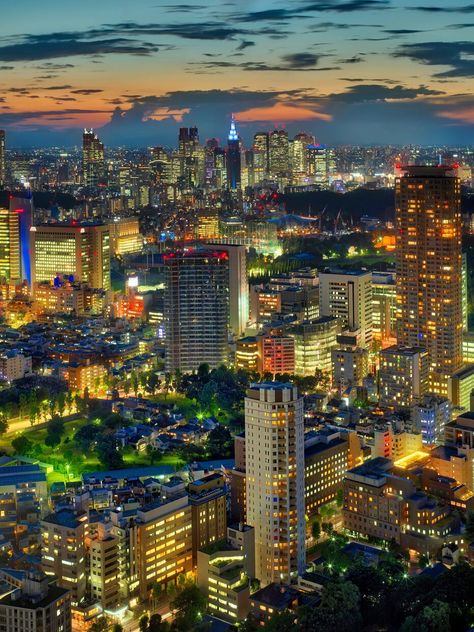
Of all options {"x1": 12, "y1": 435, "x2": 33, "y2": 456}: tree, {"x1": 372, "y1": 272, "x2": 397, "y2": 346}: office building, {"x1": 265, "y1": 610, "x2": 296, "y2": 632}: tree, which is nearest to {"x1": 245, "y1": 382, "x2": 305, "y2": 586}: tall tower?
{"x1": 265, "y1": 610, "x2": 296, "y2": 632}: tree

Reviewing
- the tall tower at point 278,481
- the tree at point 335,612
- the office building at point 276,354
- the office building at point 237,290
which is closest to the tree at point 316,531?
the tall tower at point 278,481

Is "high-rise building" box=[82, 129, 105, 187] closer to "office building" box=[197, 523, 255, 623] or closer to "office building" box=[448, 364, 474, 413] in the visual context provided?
"office building" box=[448, 364, 474, 413]

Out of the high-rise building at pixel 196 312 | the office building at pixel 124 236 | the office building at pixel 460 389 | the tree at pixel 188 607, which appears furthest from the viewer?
the office building at pixel 124 236

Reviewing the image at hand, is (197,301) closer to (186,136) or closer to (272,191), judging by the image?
(272,191)

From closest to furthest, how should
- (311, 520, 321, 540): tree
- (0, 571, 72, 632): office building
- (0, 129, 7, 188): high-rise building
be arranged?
1. (0, 571, 72, 632): office building
2. (311, 520, 321, 540): tree
3. (0, 129, 7, 188): high-rise building

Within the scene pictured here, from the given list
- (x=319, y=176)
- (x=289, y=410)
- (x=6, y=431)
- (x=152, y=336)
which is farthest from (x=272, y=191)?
(x=289, y=410)

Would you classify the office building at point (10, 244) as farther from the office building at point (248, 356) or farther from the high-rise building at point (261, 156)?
the high-rise building at point (261, 156)
